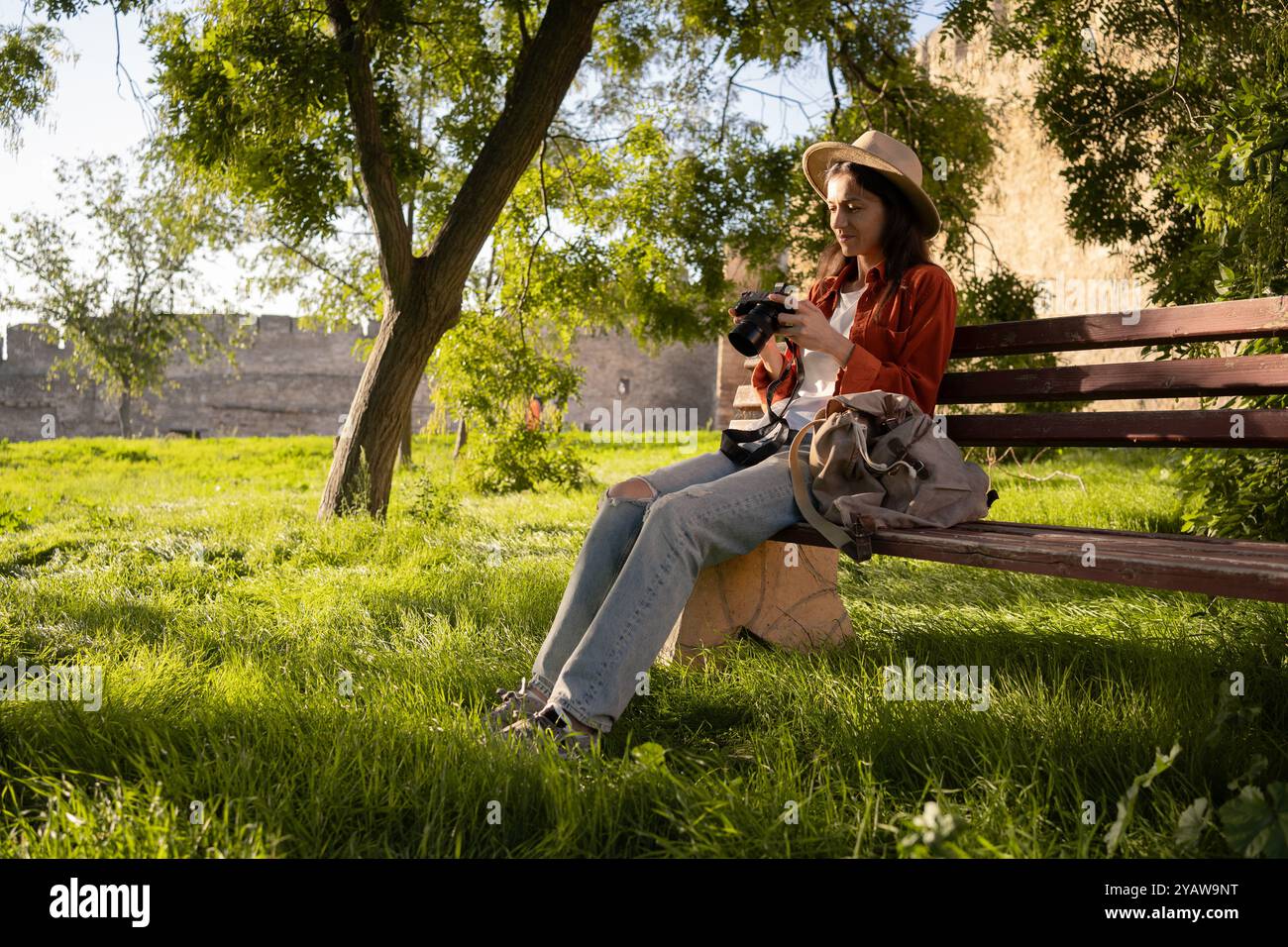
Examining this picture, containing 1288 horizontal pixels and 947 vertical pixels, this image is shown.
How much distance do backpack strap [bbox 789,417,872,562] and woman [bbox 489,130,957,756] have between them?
0.06 meters

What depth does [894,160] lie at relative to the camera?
2.91m

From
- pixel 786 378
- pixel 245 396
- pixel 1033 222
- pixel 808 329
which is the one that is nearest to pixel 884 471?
pixel 808 329

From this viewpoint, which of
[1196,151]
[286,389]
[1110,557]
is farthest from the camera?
[286,389]

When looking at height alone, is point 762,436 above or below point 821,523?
above

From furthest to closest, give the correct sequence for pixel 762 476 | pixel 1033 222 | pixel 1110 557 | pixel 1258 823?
pixel 1033 222 → pixel 762 476 → pixel 1110 557 → pixel 1258 823

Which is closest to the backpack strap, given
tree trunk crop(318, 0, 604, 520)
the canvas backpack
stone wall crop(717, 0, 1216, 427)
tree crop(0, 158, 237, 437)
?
the canvas backpack

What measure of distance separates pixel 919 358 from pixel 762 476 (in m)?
0.58

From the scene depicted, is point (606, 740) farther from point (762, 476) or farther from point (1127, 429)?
point (1127, 429)

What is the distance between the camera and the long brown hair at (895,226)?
2971 mm

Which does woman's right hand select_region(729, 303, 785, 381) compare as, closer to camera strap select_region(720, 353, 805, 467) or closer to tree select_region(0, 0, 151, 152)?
camera strap select_region(720, 353, 805, 467)

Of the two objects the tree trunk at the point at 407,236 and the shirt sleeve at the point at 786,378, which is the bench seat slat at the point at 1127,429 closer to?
the shirt sleeve at the point at 786,378

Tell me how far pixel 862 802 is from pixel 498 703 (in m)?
0.96
